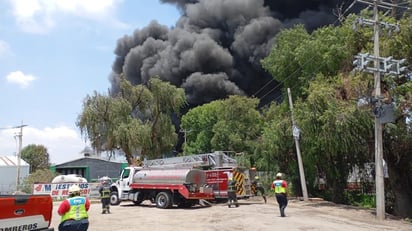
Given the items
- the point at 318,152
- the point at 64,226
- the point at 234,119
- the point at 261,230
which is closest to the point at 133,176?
the point at 318,152

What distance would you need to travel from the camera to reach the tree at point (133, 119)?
1414 inches

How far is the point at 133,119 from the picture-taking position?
37.1 metres

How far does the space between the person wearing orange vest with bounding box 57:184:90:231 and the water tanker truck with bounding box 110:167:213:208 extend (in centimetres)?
1371

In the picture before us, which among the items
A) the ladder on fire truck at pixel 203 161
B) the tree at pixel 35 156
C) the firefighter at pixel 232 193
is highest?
the tree at pixel 35 156

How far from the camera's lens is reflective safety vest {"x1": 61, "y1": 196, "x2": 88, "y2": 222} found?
7.58m

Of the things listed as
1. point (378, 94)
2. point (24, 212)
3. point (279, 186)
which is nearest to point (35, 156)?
point (279, 186)

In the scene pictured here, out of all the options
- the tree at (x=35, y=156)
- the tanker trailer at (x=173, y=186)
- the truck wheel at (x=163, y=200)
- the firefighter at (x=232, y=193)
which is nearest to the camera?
the tanker trailer at (x=173, y=186)

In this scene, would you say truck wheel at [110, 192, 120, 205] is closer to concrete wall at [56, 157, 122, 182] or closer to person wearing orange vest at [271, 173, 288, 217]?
person wearing orange vest at [271, 173, 288, 217]

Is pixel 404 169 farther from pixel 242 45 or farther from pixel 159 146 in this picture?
pixel 242 45

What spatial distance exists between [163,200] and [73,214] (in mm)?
15047

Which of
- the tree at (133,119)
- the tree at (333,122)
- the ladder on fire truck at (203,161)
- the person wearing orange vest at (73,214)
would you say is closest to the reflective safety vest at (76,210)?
the person wearing orange vest at (73,214)

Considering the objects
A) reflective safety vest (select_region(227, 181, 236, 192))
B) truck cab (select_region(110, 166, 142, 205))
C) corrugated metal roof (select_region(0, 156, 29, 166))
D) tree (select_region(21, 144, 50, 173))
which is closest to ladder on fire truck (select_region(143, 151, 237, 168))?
truck cab (select_region(110, 166, 142, 205))

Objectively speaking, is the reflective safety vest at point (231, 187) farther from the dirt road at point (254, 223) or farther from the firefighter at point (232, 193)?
the dirt road at point (254, 223)

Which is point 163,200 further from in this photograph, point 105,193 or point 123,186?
point 123,186
